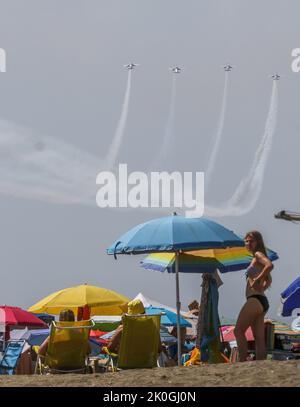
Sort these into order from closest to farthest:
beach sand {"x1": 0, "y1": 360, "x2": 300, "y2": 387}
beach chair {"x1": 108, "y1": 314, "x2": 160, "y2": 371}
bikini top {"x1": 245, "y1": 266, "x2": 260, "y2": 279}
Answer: beach sand {"x1": 0, "y1": 360, "x2": 300, "y2": 387}, bikini top {"x1": 245, "y1": 266, "x2": 260, "y2": 279}, beach chair {"x1": 108, "y1": 314, "x2": 160, "y2": 371}

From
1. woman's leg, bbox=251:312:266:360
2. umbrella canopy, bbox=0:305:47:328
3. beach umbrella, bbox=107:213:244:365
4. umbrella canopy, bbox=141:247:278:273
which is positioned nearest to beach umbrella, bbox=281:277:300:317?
umbrella canopy, bbox=141:247:278:273

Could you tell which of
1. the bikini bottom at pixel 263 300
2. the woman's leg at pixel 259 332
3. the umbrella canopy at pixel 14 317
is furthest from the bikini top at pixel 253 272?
the umbrella canopy at pixel 14 317

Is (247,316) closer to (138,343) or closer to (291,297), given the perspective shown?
(138,343)

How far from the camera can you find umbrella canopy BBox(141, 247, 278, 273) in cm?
1487

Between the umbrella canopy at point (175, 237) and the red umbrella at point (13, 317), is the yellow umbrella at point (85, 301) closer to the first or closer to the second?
the red umbrella at point (13, 317)

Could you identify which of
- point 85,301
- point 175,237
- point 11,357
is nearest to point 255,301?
point 175,237

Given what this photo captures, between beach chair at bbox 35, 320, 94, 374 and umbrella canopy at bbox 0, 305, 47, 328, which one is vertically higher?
umbrella canopy at bbox 0, 305, 47, 328

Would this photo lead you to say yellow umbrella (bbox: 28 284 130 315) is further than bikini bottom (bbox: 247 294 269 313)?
Yes

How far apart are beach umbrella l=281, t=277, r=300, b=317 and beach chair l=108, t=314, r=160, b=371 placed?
15.6ft

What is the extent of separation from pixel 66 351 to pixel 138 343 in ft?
2.83

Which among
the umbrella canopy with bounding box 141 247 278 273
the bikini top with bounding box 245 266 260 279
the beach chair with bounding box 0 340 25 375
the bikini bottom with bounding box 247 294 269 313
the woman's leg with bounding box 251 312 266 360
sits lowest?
the beach chair with bounding box 0 340 25 375

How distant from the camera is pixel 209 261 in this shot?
15.0 metres

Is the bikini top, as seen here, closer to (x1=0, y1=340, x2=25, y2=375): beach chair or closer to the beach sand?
the beach sand
